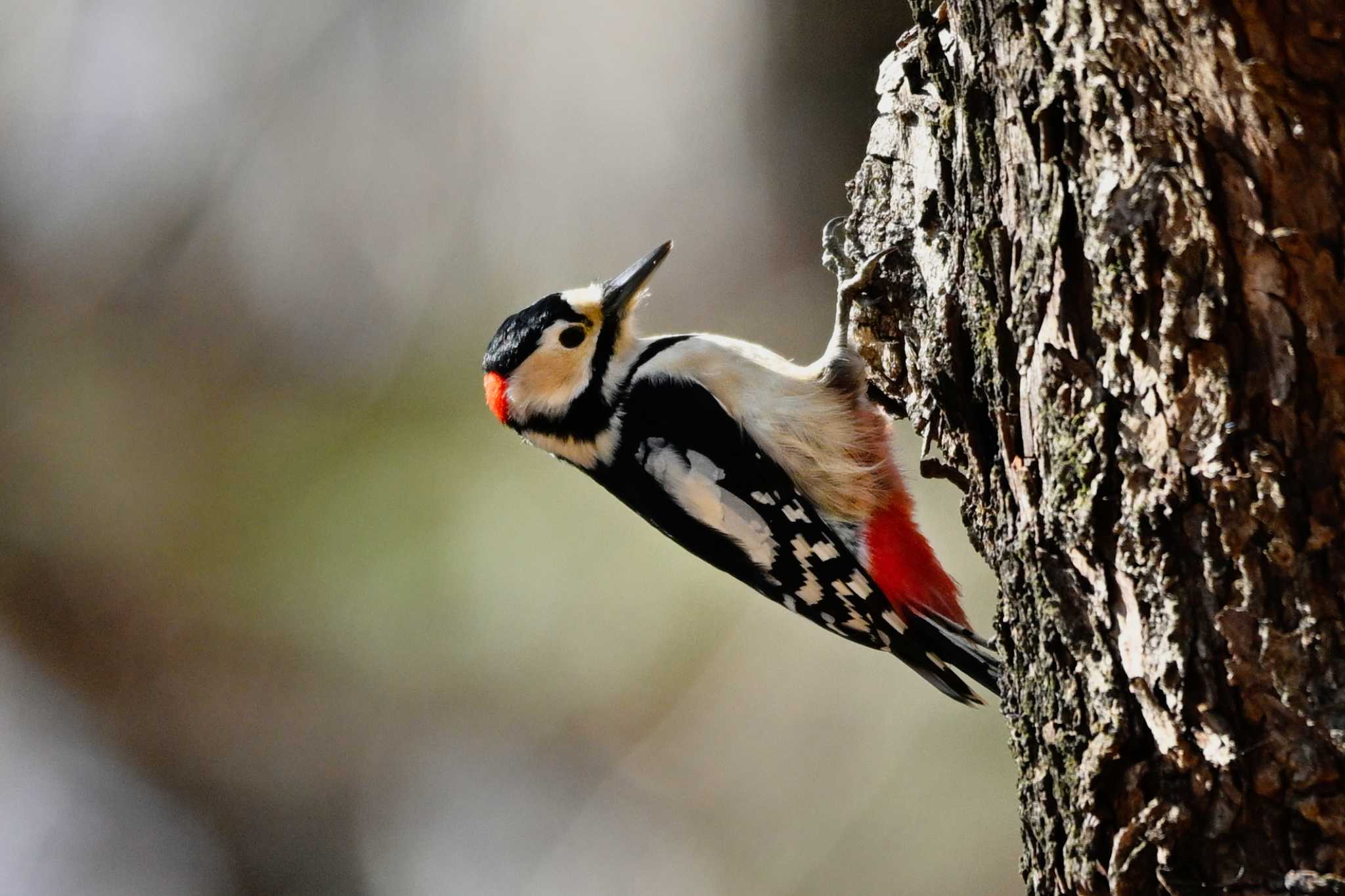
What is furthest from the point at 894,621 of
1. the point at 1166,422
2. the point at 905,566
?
the point at 1166,422

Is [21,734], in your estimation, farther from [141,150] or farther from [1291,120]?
[1291,120]

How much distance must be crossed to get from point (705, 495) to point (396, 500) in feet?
8.88

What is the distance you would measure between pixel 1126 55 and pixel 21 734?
211 inches

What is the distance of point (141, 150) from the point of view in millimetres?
4547

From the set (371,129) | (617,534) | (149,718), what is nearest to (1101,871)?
(617,534)

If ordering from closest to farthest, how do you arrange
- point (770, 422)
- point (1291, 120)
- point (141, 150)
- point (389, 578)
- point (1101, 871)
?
point (1291, 120)
point (1101, 871)
point (770, 422)
point (141, 150)
point (389, 578)

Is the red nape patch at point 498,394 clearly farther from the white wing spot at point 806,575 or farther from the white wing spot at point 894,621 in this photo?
the white wing spot at point 894,621

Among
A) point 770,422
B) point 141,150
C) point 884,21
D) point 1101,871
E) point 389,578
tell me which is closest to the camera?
point 1101,871

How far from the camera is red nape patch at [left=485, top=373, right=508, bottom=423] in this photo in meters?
2.79

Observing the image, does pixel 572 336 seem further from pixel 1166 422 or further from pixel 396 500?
pixel 396 500

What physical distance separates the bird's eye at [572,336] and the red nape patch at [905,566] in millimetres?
803

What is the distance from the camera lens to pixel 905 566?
8.81 ft

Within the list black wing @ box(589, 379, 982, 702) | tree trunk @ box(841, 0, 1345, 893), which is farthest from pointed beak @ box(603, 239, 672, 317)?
tree trunk @ box(841, 0, 1345, 893)

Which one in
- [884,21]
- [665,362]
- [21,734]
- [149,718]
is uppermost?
[884,21]
